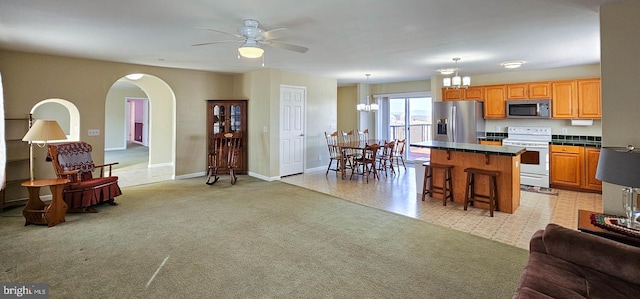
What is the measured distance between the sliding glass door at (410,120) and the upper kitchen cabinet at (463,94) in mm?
1518

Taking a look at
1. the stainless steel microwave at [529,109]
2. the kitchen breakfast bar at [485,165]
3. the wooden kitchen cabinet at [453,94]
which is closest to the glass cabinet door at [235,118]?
the kitchen breakfast bar at [485,165]

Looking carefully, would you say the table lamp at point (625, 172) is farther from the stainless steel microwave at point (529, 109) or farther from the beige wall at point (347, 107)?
the beige wall at point (347, 107)

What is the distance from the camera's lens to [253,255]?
3066 mm

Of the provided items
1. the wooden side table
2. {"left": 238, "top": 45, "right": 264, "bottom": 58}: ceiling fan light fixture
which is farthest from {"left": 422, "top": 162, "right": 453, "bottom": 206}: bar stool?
the wooden side table

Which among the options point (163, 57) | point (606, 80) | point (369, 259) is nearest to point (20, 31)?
point (163, 57)

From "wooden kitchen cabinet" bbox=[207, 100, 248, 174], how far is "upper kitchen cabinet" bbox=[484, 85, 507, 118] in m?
5.31

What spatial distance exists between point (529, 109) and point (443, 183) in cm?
295

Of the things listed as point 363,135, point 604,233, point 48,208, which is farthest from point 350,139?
point 604,233

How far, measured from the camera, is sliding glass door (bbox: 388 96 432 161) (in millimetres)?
9164

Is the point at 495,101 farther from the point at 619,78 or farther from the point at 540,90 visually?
the point at 619,78

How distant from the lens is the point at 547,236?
2.08 metres

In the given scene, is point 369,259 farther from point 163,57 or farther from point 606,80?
point 163,57

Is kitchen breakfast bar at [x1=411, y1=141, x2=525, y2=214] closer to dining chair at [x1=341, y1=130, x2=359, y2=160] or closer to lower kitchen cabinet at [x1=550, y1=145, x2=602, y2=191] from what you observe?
lower kitchen cabinet at [x1=550, y1=145, x2=602, y2=191]

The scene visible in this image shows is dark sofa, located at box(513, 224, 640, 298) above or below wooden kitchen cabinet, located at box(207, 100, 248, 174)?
below
